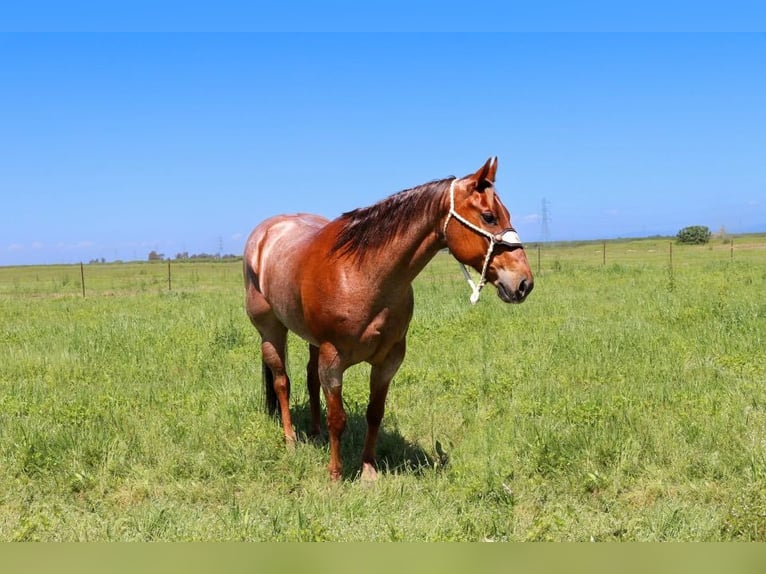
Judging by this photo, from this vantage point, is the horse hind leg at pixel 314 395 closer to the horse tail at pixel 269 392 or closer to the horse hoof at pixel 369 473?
the horse tail at pixel 269 392

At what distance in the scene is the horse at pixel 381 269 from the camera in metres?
3.56

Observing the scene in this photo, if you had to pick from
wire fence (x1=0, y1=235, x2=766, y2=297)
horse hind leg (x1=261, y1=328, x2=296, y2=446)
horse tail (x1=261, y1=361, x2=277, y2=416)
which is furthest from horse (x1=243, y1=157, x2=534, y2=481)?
wire fence (x1=0, y1=235, x2=766, y2=297)

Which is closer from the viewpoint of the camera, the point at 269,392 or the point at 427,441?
the point at 427,441

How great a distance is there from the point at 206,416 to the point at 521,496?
2967 mm

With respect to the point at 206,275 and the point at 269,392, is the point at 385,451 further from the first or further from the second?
the point at 206,275

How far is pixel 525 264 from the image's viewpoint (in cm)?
351

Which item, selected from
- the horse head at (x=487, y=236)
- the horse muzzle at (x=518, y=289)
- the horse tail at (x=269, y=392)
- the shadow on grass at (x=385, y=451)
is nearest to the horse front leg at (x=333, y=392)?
the shadow on grass at (x=385, y=451)

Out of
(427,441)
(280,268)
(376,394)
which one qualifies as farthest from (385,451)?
(280,268)

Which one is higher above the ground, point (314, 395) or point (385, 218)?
point (385, 218)

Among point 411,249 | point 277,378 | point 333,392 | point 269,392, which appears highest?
point 411,249

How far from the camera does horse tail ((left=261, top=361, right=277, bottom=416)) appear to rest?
5.77 m

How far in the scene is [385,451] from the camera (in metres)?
4.93

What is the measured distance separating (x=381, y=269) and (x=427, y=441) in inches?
74.7

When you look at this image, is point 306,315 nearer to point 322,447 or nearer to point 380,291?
point 380,291
